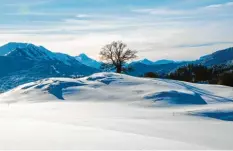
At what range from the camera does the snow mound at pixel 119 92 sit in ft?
107

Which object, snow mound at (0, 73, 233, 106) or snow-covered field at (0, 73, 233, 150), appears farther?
snow mound at (0, 73, 233, 106)

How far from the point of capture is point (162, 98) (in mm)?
31906

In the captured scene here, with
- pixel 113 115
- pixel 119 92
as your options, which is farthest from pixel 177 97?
pixel 113 115

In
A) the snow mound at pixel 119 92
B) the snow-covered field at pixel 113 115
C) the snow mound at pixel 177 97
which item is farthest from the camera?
the snow mound at pixel 119 92

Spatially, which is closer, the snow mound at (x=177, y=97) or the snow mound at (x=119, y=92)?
the snow mound at (x=177, y=97)

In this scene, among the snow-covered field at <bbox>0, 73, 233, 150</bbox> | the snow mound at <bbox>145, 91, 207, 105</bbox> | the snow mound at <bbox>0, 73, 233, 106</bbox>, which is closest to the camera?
the snow-covered field at <bbox>0, 73, 233, 150</bbox>

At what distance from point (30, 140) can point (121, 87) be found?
27816 mm

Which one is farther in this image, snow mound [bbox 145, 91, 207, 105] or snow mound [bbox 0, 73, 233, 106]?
snow mound [bbox 0, 73, 233, 106]

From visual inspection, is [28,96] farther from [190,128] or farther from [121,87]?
[190,128]

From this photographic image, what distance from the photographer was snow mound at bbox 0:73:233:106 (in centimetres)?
3247

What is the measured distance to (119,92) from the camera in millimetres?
36000

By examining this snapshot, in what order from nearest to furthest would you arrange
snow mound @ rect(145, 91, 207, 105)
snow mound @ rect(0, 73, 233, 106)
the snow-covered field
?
1. the snow-covered field
2. snow mound @ rect(145, 91, 207, 105)
3. snow mound @ rect(0, 73, 233, 106)

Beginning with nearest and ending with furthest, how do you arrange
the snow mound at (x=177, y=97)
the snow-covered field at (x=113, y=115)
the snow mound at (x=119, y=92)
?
the snow-covered field at (x=113, y=115) → the snow mound at (x=177, y=97) → the snow mound at (x=119, y=92)

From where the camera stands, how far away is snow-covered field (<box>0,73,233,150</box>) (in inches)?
427
